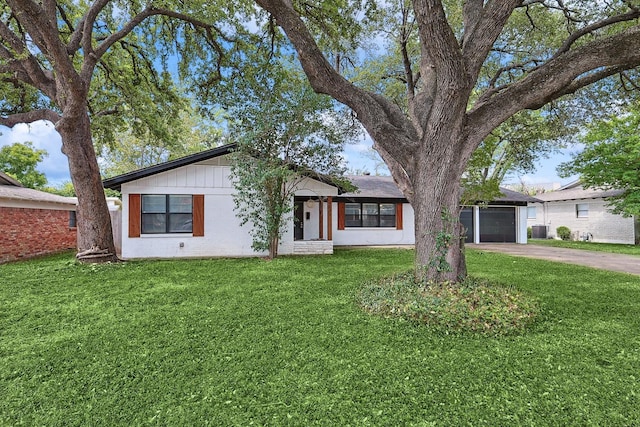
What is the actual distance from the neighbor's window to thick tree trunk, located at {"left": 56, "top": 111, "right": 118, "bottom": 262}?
120 centimetres

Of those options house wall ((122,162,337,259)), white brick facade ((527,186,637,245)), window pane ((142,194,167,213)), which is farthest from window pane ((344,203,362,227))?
white brick facade ((527,186,637,245))

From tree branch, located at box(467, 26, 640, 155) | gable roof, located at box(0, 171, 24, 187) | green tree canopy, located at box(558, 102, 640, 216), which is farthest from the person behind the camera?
green tree canopy, located at box(558, 102, 640, 216)

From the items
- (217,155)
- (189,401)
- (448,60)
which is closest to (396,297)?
(189,401)

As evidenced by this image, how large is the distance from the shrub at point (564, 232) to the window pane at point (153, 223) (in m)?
21.2

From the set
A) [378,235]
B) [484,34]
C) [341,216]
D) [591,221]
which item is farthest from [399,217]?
[591,221]

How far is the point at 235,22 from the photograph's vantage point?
1020cm

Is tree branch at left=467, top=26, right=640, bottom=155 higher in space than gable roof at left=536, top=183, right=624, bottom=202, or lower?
higher

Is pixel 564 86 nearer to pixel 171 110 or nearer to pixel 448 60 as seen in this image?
pixel 448 60

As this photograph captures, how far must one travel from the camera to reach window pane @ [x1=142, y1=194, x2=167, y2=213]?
10320mm

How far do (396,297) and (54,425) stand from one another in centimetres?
400

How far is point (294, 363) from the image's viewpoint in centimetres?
316

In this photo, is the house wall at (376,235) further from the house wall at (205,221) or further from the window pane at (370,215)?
the house wall at (205,221)

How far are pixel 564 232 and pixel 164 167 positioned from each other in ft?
70.3

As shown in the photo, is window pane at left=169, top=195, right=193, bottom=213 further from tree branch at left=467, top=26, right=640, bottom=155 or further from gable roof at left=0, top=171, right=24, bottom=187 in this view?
tree branch at left=467, top=26, right=640, bottom=155
